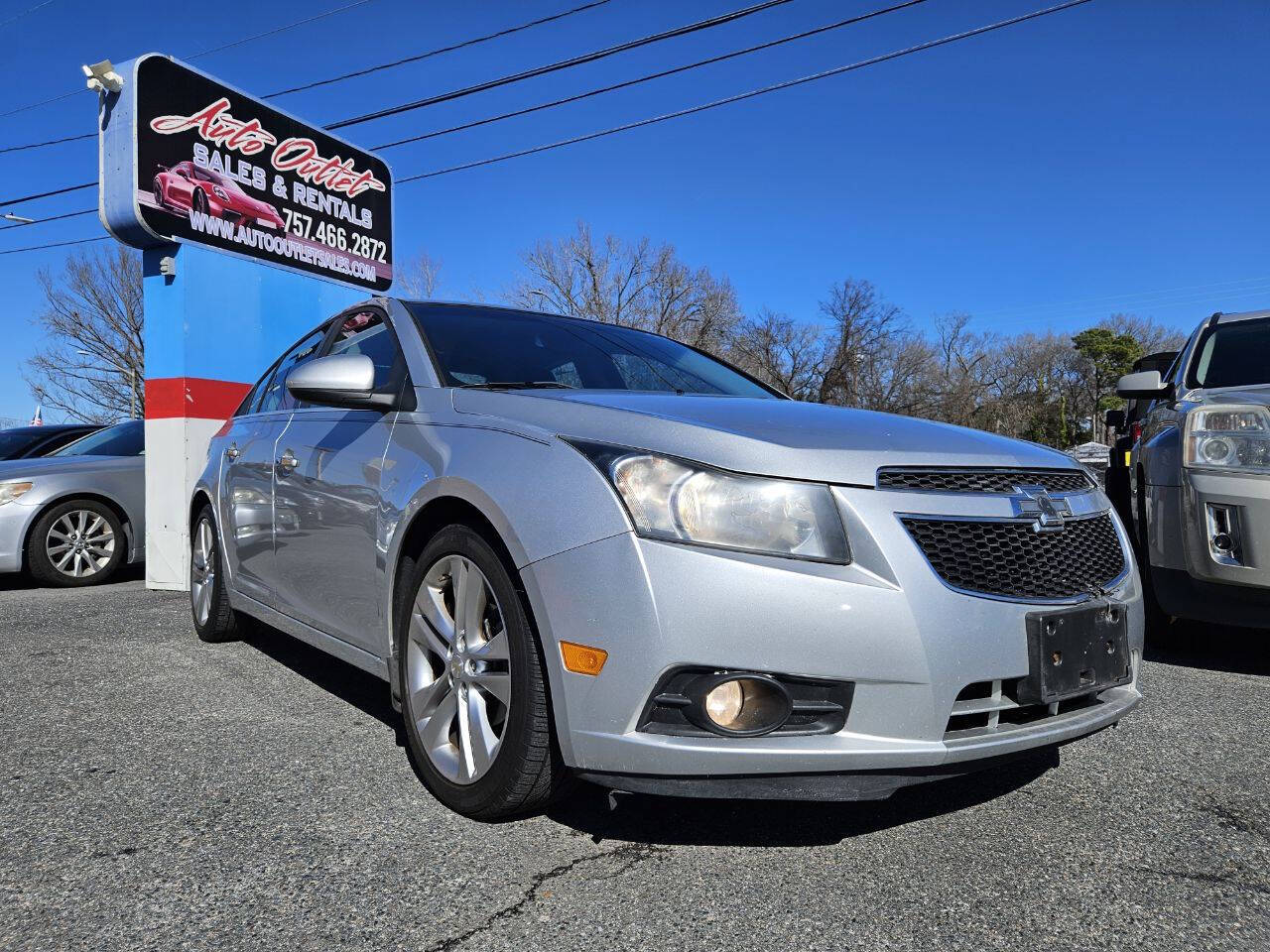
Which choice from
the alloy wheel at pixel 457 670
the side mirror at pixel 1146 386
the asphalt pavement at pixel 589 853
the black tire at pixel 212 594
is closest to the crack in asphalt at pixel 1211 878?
the asphalt pavement at pixel 589 853

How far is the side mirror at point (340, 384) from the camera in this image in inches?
114

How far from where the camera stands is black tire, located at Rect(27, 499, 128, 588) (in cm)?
698

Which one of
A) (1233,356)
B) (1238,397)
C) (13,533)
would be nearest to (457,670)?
(1238,397)

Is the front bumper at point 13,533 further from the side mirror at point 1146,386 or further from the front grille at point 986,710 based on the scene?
the side mirror at point 1146,386

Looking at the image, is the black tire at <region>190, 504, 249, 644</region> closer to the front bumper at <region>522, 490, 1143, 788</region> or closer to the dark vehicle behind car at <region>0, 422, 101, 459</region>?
the front bumper at <region>522, 490, 1143, 788</region>

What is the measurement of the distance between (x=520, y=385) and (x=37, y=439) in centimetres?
747

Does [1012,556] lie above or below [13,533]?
below

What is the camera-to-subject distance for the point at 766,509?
6.73 ft

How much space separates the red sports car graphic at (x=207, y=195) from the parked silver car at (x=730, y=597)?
5.06 m

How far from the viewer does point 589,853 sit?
7.40 feet

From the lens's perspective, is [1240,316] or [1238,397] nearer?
[1238,397]

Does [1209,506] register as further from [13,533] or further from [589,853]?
[13,533]

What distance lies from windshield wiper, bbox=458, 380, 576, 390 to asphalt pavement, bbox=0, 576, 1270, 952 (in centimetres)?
117

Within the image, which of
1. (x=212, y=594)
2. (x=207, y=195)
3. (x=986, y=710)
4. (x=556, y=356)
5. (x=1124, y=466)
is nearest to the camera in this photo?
(x=986, y=710)
